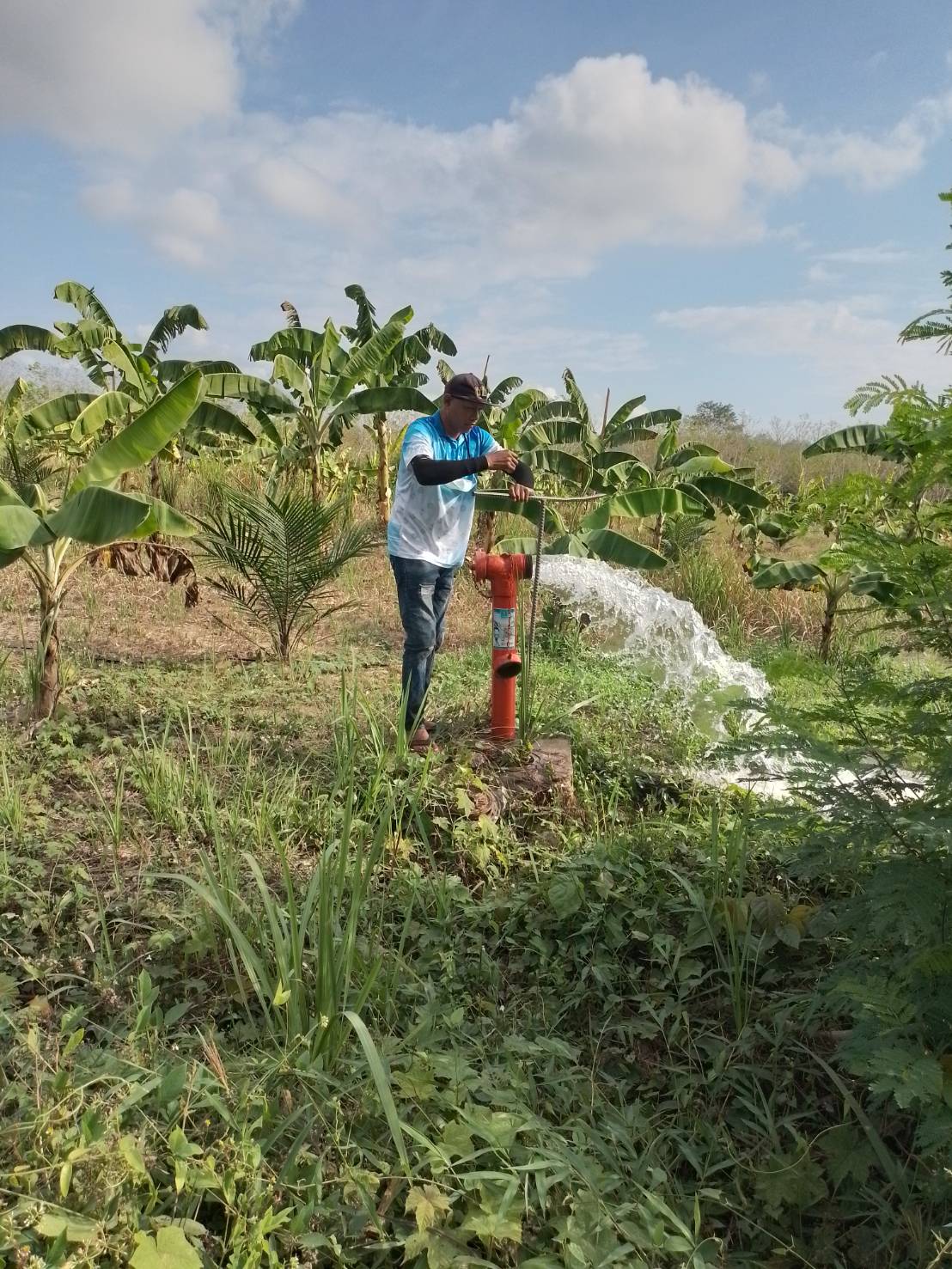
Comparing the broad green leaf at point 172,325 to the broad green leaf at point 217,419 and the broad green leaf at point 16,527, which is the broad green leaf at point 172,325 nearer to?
the broad green leaf at point 217,419

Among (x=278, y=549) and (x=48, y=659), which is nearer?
(x=48, y=659)

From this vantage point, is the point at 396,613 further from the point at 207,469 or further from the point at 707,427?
the point at 707,427

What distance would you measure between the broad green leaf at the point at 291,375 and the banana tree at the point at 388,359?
96 cm

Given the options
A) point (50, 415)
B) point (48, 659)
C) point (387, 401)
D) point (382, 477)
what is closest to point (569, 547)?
point (387, 401)

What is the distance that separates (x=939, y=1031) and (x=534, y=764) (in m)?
2.19

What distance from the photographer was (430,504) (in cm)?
411

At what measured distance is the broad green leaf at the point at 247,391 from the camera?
30.8 feet

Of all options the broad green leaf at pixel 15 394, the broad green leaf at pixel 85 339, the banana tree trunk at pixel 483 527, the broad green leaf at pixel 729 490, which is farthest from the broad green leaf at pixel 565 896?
the broad green leaf at pixel 15 394

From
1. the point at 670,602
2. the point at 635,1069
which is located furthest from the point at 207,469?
the point at 635,1069

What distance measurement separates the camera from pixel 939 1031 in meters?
2.23

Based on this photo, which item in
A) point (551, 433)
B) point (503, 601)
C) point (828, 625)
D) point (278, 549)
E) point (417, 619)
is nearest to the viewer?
point (503, 601)

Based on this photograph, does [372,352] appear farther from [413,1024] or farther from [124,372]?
[413,1024]

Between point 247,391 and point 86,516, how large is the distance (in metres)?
6.25

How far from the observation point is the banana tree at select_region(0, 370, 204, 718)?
381 centimetres
